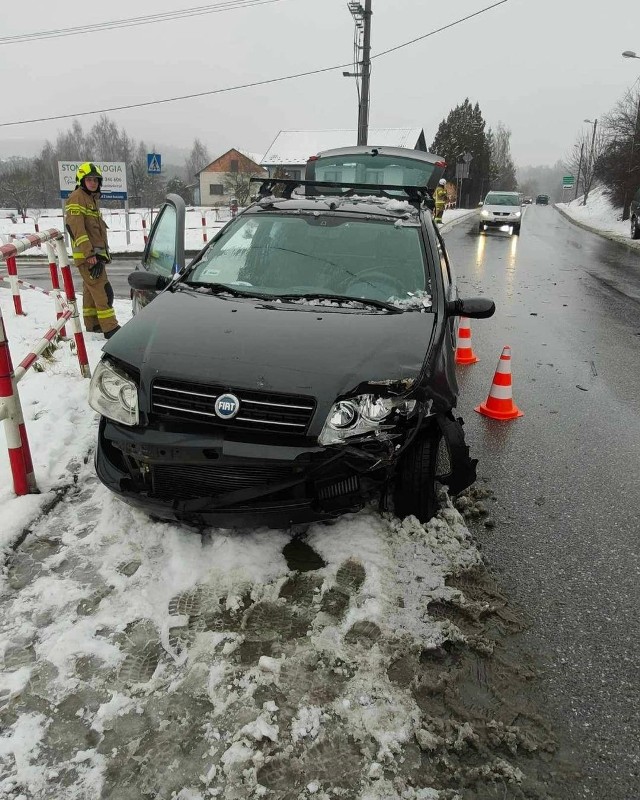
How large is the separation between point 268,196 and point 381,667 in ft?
12.8

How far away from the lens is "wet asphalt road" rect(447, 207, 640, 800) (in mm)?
2029

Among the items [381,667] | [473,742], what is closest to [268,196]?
[381,667]

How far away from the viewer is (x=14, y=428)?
10.2 ft

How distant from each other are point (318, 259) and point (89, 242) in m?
3.81

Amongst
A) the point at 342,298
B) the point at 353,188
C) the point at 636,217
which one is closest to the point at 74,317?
the point at 353,188

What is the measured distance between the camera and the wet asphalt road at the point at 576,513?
6.66 ft

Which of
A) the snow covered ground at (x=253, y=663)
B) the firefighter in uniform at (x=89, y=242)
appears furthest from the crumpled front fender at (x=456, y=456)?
the firefighter in uniform at (x=89, y=242)

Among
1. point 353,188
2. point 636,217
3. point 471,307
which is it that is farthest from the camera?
point 636,217

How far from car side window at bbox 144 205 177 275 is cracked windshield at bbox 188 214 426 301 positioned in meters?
1.30

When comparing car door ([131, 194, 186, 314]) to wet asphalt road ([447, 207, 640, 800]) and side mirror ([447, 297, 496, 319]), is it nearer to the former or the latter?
side mirror ([447, 297, 496, 319])

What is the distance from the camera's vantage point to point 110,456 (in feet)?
9.29

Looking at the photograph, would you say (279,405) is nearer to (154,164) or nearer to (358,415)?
(358,415)

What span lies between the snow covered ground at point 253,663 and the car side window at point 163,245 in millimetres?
2765

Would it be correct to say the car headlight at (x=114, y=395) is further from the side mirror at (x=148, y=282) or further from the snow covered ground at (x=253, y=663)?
the side mirror at (x=148, y=282)
